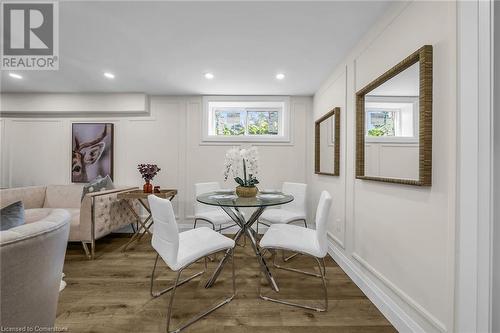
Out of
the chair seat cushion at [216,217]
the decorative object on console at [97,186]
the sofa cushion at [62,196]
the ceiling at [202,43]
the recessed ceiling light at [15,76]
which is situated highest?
the ceiling at [202,43]

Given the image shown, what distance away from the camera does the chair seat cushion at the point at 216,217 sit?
2.69 metres

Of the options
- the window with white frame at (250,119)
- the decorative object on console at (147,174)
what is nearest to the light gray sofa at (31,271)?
the decorative object on console at (147,174)

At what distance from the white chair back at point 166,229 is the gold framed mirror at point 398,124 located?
1.57 meters

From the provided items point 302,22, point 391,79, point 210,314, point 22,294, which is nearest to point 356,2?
point 302,22

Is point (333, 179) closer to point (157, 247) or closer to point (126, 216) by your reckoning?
point (157, 247)

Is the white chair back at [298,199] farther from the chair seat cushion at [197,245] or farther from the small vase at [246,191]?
the chair seat cushion at [197,245]

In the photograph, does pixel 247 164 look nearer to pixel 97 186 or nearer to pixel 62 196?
pixel 97 186

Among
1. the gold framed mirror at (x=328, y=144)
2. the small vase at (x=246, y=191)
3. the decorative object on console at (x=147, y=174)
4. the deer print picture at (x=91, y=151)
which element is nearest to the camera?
the small vase at (x=246, y=191)

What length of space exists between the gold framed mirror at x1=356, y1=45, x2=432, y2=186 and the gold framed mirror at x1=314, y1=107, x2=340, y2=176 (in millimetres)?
511

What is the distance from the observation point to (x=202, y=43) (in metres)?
2.16

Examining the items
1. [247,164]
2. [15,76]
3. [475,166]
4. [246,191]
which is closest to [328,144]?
[247,164]

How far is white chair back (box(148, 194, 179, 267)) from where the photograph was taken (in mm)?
1465

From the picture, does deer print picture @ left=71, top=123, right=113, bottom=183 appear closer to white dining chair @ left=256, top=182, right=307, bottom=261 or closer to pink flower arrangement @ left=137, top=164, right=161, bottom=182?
pink flower arrangement @ left=137, top=164, right=161, bottom=182

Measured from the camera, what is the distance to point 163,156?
3.78m
